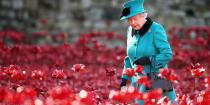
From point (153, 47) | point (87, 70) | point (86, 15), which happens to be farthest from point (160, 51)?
point (86, 15)

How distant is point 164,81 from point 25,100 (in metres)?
1.88

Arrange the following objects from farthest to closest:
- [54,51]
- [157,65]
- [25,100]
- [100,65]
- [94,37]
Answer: [94,37] → [54,51] → [100,65] → [157,65] → [25,100]

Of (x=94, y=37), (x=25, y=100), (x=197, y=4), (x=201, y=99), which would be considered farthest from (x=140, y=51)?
(x=197, y=4)

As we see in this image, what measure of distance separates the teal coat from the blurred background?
387 inches

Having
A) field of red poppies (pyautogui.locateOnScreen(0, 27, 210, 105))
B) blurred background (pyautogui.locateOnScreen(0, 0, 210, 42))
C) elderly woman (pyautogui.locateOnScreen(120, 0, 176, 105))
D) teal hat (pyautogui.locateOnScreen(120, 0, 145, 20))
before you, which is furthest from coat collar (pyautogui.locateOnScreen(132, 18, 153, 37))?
blurred background (pyautogui.locateOnScreen(0, 0, 210, 42))

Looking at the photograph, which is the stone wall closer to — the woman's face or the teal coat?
the teal coat

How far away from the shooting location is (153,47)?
548cm

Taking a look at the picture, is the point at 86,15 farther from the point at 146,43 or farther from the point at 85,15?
the point at 146,43

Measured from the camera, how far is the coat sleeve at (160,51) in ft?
17.5

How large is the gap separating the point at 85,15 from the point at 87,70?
15.5ft

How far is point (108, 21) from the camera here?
15.6 metres

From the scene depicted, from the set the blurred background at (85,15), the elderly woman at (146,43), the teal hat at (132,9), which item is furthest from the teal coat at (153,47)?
the blurred background at (85,15)

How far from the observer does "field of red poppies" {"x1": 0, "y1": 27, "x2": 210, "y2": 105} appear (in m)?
4.16

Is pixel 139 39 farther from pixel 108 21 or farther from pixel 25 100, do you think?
pixel 108 21
